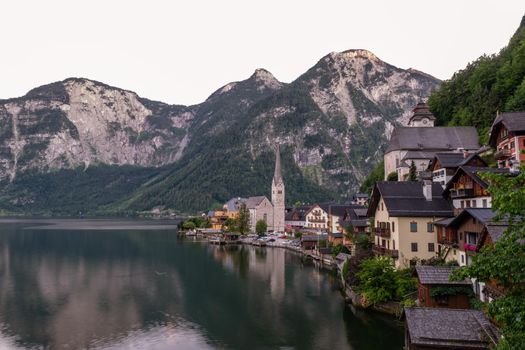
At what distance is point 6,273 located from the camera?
271ft

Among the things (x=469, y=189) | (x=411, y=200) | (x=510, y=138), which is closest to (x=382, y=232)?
(x=411, y=200)

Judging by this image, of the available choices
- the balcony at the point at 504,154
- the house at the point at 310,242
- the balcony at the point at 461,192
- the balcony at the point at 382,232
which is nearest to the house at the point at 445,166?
the balcony at the point at 504,154

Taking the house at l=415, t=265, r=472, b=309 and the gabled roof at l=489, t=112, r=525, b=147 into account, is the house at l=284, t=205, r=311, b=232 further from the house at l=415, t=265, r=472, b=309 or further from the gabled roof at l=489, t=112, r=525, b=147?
the house at l=415, t=265, r=472, b=309

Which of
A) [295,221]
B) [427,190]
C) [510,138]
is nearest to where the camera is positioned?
[427,190]

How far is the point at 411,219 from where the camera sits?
50.6 m

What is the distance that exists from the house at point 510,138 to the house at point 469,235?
17.9 metres

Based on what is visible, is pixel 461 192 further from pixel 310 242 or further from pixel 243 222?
pixel 243 222

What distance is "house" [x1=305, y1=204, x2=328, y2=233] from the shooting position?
413 feet

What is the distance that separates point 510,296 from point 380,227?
4055cm

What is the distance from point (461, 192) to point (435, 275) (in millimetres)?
13159

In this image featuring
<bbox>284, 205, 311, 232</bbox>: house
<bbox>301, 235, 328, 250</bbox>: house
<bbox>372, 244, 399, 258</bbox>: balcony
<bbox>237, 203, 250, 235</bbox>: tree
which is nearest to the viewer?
<bbox>372, 244, 399, 258</bbox>: balcony

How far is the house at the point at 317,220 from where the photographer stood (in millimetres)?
126000

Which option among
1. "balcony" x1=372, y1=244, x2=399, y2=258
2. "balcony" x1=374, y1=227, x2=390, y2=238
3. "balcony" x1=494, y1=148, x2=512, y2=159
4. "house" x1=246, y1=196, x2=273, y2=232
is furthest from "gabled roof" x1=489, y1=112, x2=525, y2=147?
"house" x1=246, y1=196, x2=273, y2=232

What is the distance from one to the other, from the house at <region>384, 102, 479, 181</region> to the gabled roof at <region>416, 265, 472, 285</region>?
52749mm
